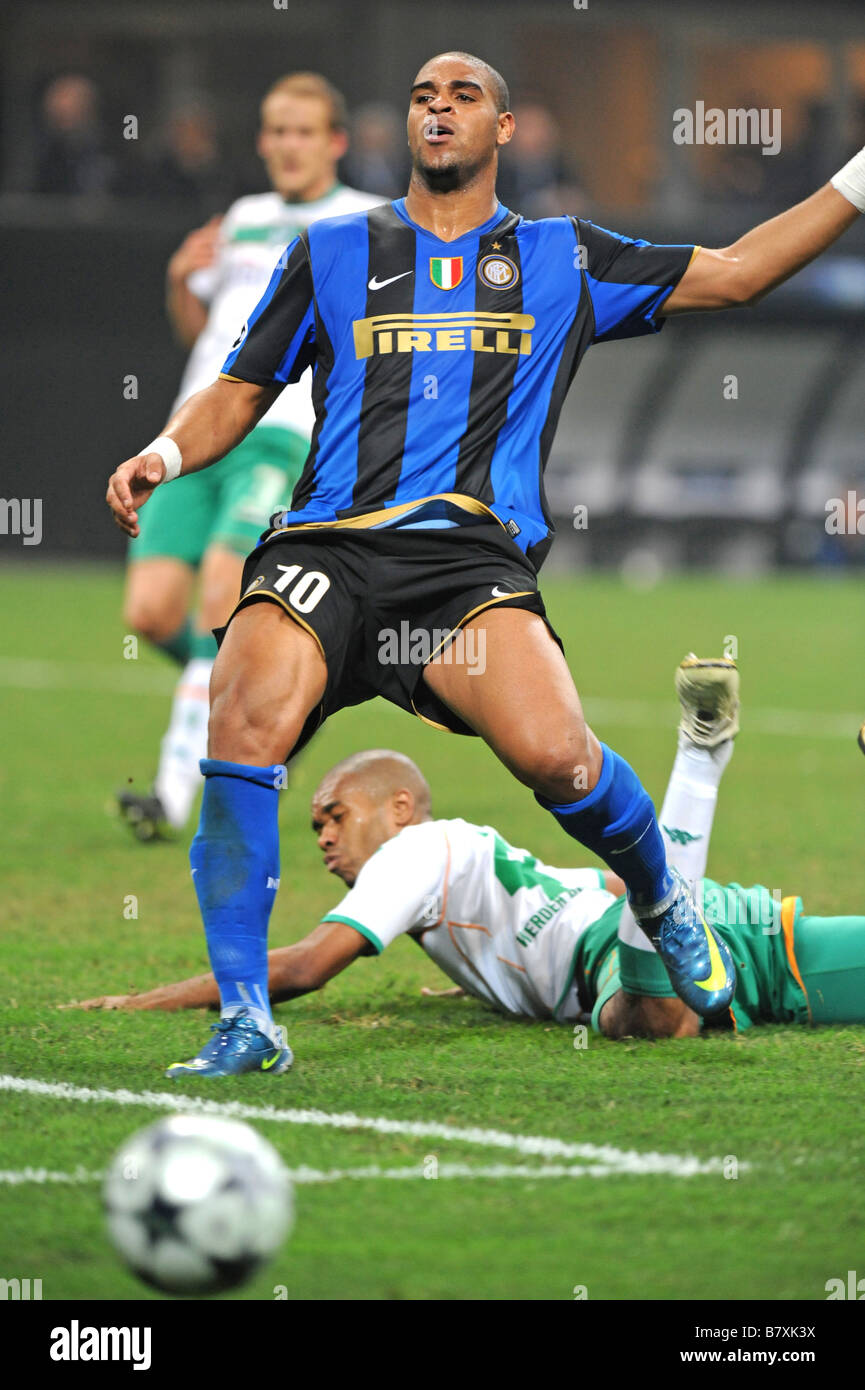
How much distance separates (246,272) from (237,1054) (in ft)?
14.0

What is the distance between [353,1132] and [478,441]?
1.52 m

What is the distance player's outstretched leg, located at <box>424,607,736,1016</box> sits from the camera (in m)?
3.79

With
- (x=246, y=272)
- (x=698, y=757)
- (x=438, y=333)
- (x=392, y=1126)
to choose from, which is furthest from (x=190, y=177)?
(x=392, y=1126)

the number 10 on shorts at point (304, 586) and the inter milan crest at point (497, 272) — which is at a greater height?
the inter milan crest at point (497, 272)

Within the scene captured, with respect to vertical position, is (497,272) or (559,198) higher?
(559,198)

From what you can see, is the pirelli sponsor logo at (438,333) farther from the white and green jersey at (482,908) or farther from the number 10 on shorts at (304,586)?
the white and green jersey at (482,908)

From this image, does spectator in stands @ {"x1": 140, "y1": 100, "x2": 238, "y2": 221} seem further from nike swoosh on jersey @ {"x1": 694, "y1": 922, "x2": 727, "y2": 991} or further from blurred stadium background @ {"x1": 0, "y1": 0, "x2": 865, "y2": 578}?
nike swoosh on jersey @ {"x1": 694, "y1": 922, "x2": 727, "y2": 991}

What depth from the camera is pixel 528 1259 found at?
2762mm

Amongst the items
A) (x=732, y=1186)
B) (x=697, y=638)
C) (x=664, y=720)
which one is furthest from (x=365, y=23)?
(x=732, y=1186)

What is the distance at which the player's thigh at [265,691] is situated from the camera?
150 inches

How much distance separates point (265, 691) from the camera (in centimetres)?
380

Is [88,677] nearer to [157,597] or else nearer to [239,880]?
[157,597]

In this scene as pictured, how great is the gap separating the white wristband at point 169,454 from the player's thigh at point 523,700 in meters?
0.69

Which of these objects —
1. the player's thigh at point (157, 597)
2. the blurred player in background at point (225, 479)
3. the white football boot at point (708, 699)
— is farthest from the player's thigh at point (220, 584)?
the white football boot at point (708, 699)
